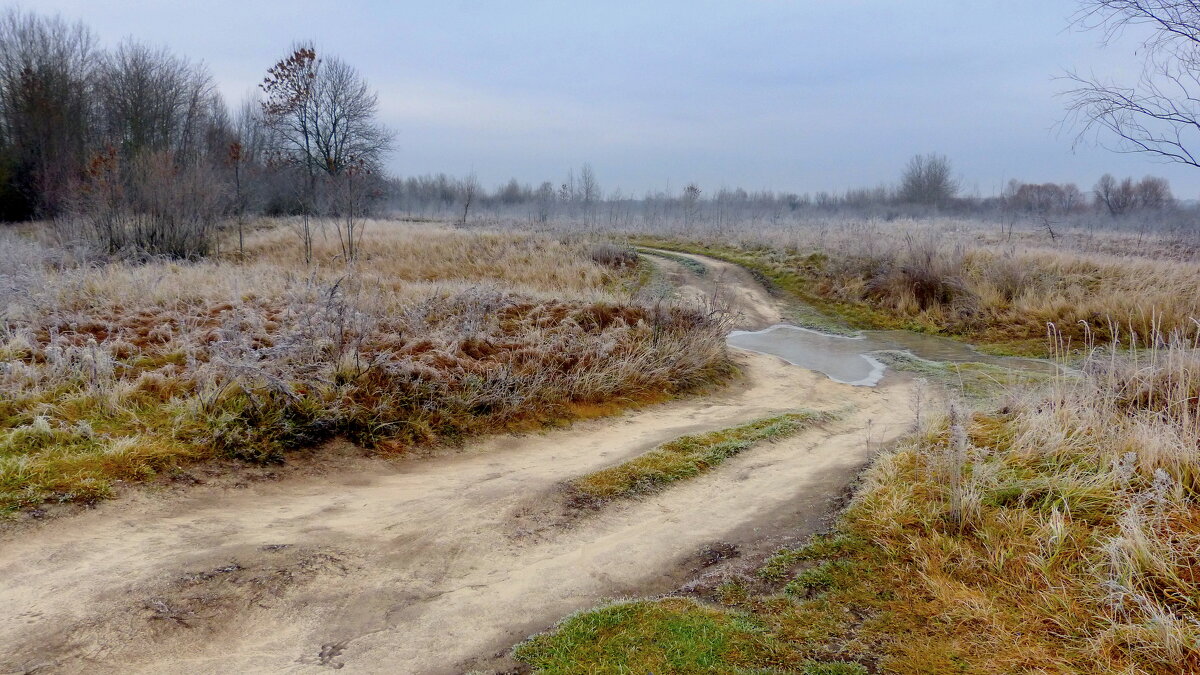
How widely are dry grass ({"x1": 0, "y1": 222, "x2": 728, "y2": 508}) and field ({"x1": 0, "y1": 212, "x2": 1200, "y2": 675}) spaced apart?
0.11 feet

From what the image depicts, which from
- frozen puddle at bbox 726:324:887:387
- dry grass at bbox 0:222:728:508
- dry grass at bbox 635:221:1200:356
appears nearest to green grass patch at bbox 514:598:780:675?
dry grass at bbox 0:222:728:508

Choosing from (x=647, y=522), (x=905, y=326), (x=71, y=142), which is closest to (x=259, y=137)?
(x=71, y=142)

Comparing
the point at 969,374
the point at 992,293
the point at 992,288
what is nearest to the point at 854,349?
the point at 969,374

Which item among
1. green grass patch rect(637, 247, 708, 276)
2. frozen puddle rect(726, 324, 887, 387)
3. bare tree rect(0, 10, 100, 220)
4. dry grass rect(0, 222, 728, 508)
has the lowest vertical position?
frozen puddle rect(726, 324, 887, 387)

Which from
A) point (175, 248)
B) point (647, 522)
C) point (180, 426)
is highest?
point (175, 248)

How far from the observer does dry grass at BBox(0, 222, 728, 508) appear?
4.89 metres

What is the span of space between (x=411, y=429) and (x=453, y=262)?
1491 cm

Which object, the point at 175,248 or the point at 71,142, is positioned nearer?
the point at 175,248

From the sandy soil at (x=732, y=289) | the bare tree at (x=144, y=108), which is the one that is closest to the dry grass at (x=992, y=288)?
the sandy soil at (x=732, y=289)

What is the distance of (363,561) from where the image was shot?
3709mm

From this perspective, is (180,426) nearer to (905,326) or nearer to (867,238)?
(905,326)

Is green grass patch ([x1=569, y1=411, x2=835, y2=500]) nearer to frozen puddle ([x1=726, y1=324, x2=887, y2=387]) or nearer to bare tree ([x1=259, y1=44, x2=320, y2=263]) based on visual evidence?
frozen puddle ([x1=726, y1=324, x2=887, y2=387])

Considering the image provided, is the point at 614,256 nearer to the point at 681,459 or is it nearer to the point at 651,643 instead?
the point at 681,459

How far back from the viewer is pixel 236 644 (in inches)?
115
